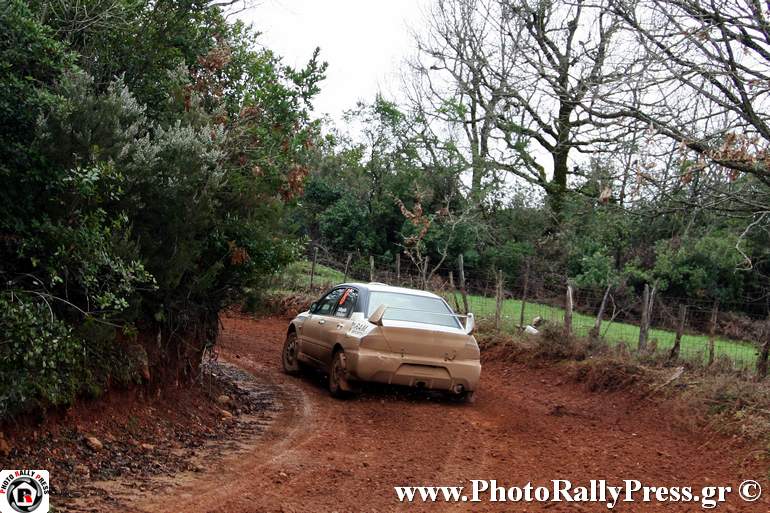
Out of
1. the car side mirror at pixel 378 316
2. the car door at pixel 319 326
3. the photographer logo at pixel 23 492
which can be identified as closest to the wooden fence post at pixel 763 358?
the car side mirror at pixel 378 316

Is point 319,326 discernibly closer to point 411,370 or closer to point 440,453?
point 411,370

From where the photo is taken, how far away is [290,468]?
701cm

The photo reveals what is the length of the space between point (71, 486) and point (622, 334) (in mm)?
11888

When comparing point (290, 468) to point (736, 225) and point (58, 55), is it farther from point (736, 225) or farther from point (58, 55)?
point (736, 225)

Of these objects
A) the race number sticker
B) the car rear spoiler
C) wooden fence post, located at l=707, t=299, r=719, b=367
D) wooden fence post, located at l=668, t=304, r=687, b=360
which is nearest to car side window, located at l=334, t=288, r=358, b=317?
the race number sticker

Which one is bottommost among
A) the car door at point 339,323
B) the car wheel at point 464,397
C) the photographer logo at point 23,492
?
the photographer logo at point 23,492

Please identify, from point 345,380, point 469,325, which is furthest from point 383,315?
point 469,325

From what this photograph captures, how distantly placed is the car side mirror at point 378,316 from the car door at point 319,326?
1.07 metres

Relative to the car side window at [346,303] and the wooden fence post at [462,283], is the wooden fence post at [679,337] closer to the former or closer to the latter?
the car side window at [346,303]

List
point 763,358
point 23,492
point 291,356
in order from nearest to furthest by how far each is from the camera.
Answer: point 23,492, point 763,358, point 291,356

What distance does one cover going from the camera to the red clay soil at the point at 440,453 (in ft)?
20.3

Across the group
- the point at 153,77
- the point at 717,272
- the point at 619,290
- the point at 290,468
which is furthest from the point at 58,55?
the point at 717,272

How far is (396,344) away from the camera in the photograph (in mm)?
10492

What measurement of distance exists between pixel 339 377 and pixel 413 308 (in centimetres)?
154
